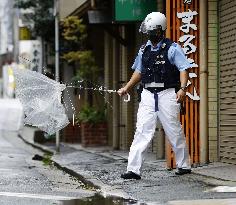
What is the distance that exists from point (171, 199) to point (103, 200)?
29.9 inches

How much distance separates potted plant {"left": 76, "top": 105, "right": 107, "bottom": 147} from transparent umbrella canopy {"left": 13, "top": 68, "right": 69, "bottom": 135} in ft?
25.8

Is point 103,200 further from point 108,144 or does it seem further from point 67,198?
point 108,144

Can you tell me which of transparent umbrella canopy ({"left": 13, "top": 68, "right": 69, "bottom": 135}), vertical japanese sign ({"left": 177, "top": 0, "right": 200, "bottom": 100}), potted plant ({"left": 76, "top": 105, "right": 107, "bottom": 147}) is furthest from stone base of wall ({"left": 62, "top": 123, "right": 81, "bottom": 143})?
transparent umbrella canopy ({"left": 13, "top": 68, "right": 69, "bottom": 135})

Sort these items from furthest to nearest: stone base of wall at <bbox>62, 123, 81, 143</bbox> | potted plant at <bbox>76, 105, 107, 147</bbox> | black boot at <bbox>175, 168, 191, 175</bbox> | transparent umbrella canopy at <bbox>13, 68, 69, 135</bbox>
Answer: stone base of wall at <bbox>62, 123, 81, 143</bbox>
potted plant at <bbox>76, 105, 107, 147</bbox>
transparent umbrella canopy at <bbox>13, 68, 69, 135</bbox>
black boot at <bbox>175, 168, 191, 175</bbox>

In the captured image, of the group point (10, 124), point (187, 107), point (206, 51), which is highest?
point (206, 51)

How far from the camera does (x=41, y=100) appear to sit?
9.61 metres

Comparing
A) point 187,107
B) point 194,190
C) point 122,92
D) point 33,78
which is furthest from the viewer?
point 187,107

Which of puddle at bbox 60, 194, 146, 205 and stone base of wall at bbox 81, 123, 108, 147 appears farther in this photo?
stone base of wall at bbox 81, 123, 108, 147

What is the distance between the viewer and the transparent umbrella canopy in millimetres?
9602

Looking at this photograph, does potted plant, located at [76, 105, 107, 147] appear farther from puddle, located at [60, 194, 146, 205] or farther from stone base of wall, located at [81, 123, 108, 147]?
puddle, located at [60, 194, 146, 205]

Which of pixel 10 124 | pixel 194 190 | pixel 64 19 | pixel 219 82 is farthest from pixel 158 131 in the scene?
pixel 10 124

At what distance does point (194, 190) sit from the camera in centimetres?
803

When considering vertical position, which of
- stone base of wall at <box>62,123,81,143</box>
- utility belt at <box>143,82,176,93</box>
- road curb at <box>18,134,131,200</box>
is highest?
utility belt at <box>143,82,176,93</box>

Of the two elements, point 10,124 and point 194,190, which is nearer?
point 194,190
